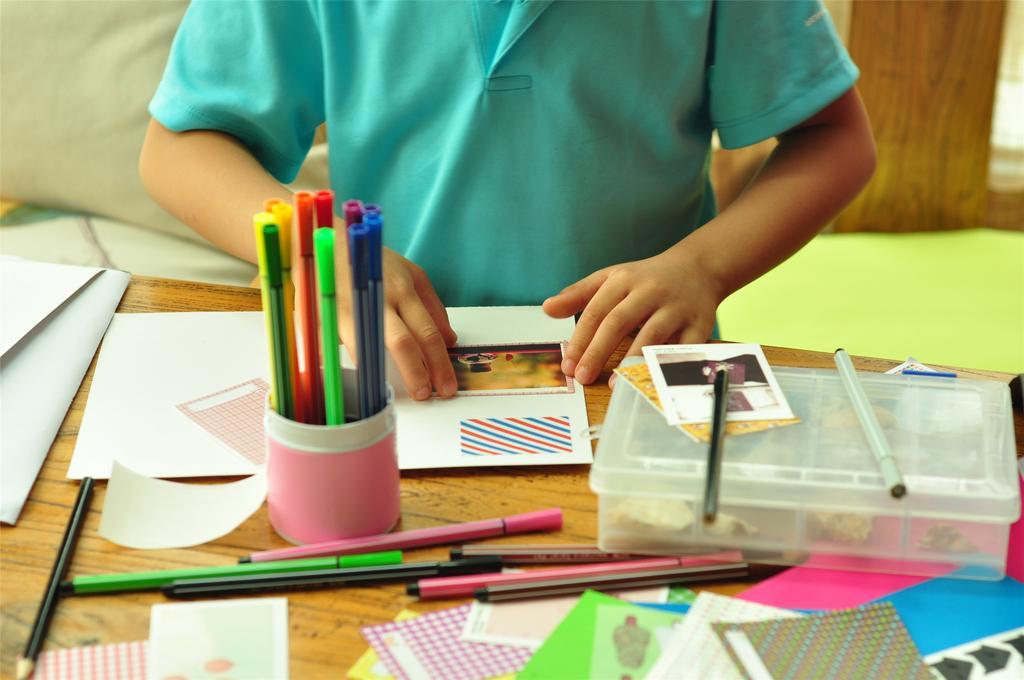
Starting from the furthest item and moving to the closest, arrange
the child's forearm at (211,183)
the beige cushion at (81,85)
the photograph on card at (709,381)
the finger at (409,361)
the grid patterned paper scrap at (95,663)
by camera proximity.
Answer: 1. the beige cushion at (81,85)
2. the child's forearm at (211,183)
3. the finger at (409,361)
4. the photograph on card at (709,381)
5. the grid patterned paper scrap at (95,663)

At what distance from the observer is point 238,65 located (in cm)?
91

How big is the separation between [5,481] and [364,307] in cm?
26

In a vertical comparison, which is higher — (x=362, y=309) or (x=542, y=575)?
(x=362, y=309)

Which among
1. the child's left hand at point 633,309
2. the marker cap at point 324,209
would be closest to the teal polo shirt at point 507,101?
the child's left hand at point 633,309

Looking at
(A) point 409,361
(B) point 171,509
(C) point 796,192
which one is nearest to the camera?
(B) point 171,509

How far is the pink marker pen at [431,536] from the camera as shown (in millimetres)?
556

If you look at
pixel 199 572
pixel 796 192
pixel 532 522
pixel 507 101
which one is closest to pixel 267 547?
pixel 199 572

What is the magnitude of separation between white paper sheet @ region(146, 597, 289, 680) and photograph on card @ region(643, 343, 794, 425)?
24 cm

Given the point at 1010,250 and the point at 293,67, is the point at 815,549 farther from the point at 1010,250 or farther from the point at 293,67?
the point at 1010,250

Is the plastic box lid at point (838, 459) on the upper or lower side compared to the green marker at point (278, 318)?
lower

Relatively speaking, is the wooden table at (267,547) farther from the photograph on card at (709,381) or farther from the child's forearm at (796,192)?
the child's forearm at (796,192)

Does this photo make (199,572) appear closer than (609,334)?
Yes

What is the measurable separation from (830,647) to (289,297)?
31cm

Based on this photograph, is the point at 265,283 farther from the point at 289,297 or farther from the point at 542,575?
the point at 542,575
